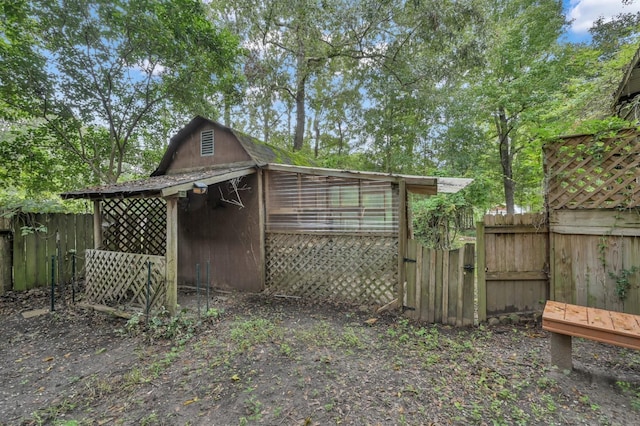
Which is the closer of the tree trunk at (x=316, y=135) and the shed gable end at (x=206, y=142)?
the shed gable end at (x=206, y=142)

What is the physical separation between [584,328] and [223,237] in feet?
18.4

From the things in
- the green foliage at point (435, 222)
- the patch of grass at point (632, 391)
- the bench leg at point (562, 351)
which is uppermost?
the green foliage at point (435, 222)

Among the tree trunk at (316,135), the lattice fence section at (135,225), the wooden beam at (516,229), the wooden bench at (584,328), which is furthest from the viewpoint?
the tree trunk at (316,135)

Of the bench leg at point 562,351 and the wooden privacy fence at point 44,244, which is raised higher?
the wooden privacy fence at point 44,244

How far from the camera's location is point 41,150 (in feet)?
22.8

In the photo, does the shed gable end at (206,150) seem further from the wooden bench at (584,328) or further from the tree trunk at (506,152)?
the tree trunk at (506,152)

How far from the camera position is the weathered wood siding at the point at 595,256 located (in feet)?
10.3

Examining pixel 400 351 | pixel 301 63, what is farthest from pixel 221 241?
pixel 301 63

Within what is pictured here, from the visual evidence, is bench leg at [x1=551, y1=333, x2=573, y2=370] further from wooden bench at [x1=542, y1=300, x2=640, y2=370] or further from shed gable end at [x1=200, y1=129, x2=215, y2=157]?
shed gable end at [x1=200, y1=129, x2=215, y2=157]

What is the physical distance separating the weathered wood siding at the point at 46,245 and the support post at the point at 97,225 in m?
0.75

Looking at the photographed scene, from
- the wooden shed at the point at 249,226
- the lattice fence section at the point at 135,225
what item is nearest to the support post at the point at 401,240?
the wooden shed at the point at 249,226

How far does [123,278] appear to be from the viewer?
473 centimetres

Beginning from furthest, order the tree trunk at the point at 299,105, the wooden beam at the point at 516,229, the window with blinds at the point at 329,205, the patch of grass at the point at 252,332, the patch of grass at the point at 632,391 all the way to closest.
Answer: the tree trunk at the point at 299,105
the window with blinds at the point at 329,205
the wooden beam at the point at 516,229
the patch of grass at the point at 252,332
the patch of grass at the point at 632,391

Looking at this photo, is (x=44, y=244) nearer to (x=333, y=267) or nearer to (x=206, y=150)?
(x=206, y=150)
